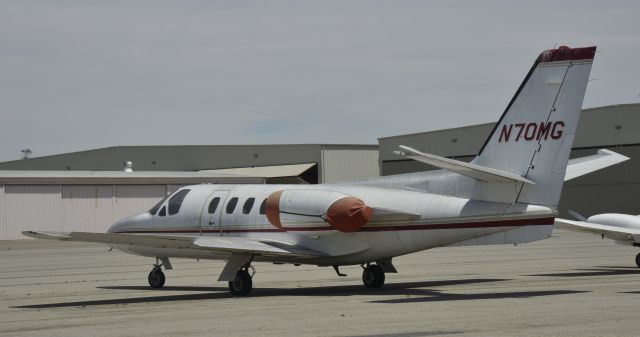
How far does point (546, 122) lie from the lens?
21.1 meters

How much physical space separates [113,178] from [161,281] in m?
42.3

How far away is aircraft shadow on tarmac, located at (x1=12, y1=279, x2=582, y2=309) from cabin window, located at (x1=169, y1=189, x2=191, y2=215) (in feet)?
6.72

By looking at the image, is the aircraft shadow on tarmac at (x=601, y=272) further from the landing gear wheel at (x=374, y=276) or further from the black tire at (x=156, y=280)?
the black tire at (x=156, y=280)

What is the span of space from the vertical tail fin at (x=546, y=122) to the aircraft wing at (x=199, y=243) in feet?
17.5

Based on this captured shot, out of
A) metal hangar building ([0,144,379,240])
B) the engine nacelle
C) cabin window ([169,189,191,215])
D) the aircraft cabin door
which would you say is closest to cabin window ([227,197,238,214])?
the aircraft cabin door

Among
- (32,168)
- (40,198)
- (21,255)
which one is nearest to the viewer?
(21,255)

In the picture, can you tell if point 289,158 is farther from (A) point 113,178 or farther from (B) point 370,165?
(A) point 113,178

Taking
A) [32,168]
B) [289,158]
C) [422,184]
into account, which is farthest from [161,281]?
[32,168]

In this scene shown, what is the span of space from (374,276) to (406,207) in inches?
115

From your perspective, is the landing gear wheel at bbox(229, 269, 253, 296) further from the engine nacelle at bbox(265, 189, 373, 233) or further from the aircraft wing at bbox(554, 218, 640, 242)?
the aircraft wing at bbox(554, 218, 640, 242)

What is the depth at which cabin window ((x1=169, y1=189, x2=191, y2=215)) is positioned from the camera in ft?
88.6

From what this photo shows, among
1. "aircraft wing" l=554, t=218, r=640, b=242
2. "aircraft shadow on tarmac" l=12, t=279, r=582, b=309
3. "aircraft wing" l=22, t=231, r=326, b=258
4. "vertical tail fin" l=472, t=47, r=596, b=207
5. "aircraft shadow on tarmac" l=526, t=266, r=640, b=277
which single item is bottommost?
"aircraft shadow on tarmac" l=526, t=266, r=640, b=277

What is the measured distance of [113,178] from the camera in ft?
223

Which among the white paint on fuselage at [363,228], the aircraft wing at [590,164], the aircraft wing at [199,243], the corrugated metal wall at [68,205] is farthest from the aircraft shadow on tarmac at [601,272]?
the corrugated metal wall at [68,205]
